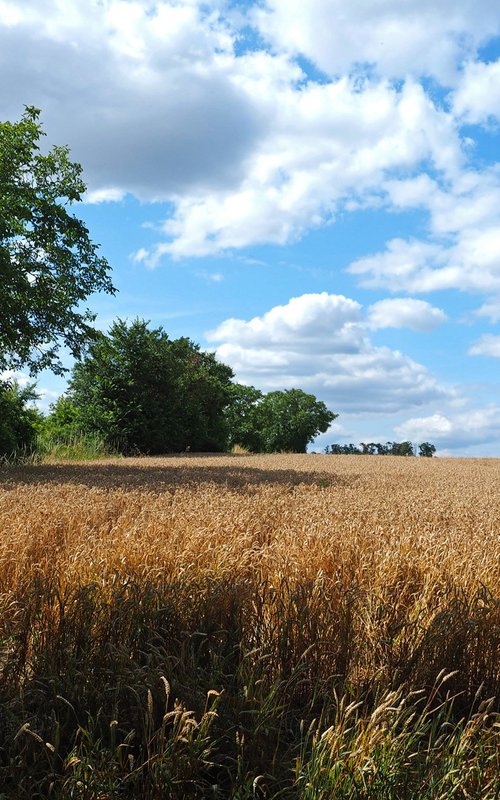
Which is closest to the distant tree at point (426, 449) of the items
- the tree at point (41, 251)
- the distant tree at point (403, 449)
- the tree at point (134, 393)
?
the distant tree at point (403, 449)

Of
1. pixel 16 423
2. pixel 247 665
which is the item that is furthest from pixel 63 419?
pixel 247 665

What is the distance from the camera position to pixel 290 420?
54.0 metres

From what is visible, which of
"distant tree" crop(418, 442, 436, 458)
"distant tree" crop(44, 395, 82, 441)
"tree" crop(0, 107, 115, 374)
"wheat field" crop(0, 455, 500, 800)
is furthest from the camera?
"distant tree" crop(418, 442, 436, 458)

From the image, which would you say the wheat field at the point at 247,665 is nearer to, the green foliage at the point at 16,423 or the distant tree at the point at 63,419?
the green foliage at the point at 16,423

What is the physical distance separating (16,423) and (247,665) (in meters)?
26.3

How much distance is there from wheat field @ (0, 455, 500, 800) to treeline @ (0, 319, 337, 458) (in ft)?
53.7

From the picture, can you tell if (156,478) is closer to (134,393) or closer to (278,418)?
(134,393)

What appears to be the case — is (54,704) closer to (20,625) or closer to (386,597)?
(20,625)

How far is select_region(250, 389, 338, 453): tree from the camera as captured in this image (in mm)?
53344

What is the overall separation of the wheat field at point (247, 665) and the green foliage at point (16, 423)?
20877 mm

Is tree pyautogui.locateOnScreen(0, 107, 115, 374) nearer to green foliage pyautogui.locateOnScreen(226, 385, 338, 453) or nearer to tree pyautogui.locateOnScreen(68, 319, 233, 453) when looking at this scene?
tree pyautogui.locateOnScreen(68, 319, 233, 453)

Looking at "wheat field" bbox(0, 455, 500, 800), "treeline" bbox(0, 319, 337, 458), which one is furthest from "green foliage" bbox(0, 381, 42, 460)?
"wheat field" bbox(0, 455, 500, 800)

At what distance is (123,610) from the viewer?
10.7ft

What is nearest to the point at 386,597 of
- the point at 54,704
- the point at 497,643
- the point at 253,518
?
the point at 497,643
